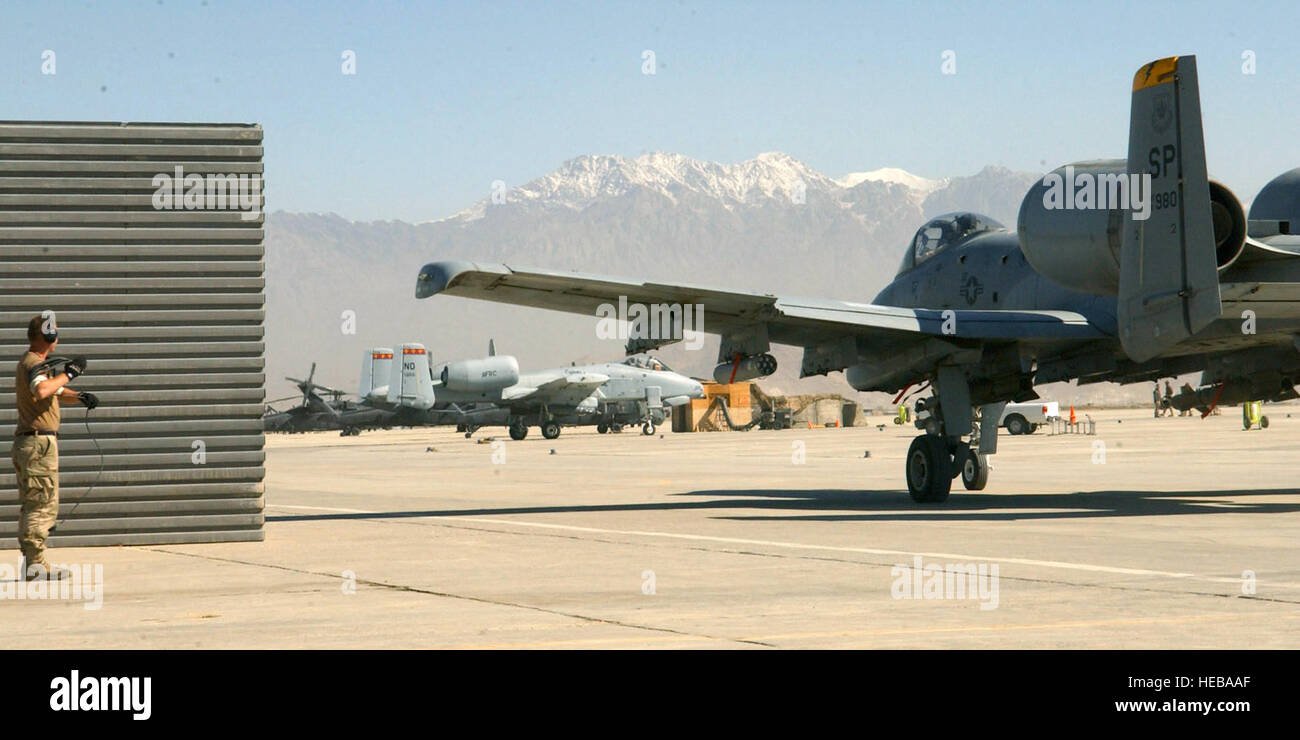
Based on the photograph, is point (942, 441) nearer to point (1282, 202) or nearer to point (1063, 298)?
point (1063, 298)

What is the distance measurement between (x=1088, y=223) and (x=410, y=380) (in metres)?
55.5

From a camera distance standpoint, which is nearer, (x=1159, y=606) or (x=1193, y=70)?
(x=1159, y=606)

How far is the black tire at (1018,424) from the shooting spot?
58.9m

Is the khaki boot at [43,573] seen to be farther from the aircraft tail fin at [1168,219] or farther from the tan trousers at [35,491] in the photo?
the aircraft tail fin at [1168,219]

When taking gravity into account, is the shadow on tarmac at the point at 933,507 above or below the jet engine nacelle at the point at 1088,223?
below

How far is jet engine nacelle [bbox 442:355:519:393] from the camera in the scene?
66.2 metres

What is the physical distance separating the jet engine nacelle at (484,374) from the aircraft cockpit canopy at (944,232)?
4496cm

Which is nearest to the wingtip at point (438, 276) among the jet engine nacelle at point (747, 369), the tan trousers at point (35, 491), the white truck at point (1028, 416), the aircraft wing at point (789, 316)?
the aircraft wing at point (789, 316)

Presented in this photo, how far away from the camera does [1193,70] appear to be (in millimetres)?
14680

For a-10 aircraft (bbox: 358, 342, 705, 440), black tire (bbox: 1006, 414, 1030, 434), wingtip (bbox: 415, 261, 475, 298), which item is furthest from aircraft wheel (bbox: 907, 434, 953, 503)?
a-10 aircraft (bbox: 358, 342, 705, 440)

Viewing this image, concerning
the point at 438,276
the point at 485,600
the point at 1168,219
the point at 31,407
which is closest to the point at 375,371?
the point at 438,276
